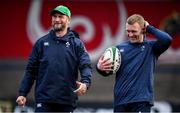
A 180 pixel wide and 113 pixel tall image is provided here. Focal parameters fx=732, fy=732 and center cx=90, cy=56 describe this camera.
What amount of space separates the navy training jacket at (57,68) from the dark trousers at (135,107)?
0.49m

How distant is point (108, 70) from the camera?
9070mm

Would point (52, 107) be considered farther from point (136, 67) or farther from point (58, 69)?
point (136, 67)

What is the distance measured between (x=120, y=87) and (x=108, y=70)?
262 mm

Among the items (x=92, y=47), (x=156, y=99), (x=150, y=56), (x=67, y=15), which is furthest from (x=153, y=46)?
(x=92, y=47)

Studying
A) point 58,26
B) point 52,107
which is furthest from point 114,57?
point 52,107

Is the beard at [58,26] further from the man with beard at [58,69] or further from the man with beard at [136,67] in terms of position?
the man with beard at [136,67]

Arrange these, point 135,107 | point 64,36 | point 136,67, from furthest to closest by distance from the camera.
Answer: point 64,36, point 136,67, point 135,107

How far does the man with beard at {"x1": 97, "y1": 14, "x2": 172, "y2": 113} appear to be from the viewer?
891 cm

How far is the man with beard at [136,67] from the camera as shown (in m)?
8.91

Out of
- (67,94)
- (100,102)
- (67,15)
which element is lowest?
(100,102)

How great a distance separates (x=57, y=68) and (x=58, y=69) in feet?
0.06

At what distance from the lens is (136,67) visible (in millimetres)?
8992

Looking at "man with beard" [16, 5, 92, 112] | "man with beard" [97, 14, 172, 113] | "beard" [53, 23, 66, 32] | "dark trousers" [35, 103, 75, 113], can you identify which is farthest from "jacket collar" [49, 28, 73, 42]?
"dark trousers" [35, 103, 75, 113]

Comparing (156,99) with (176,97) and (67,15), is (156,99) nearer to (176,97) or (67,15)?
(176,97)
